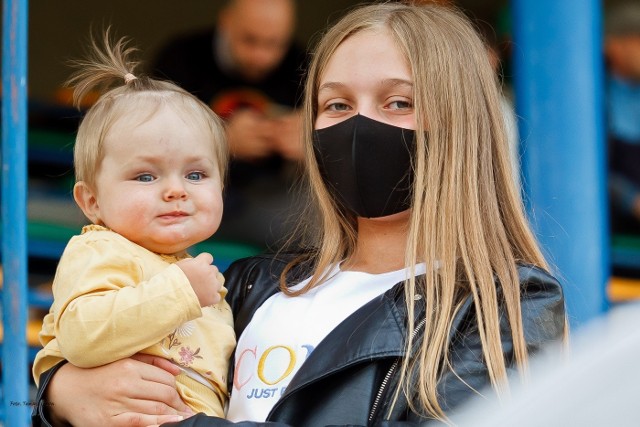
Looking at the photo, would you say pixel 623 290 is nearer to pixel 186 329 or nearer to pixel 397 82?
pixel 397 82

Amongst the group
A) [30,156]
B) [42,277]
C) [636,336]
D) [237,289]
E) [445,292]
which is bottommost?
[42,277]

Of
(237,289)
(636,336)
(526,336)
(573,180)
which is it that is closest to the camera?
(636,336)

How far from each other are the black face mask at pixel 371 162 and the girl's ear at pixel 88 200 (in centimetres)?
46

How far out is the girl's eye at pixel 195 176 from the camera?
2.21 metres

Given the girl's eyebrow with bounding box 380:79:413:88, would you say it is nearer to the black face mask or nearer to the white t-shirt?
the black face mask

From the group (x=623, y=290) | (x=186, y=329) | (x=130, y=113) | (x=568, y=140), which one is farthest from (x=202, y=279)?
(x=623, y=290)

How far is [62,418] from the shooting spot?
2.16 meters

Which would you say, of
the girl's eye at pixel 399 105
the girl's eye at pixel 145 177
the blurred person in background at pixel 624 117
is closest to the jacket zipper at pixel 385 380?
the girl's eye at pixel 399 105

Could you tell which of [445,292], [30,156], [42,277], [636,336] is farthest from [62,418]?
[30,156]

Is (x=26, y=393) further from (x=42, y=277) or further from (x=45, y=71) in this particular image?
(x=45, y=71)

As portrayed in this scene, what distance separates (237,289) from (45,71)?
13.3 ft

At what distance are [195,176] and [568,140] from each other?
1.61m

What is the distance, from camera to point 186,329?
7.06ft

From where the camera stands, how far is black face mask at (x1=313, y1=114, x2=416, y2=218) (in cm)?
221
